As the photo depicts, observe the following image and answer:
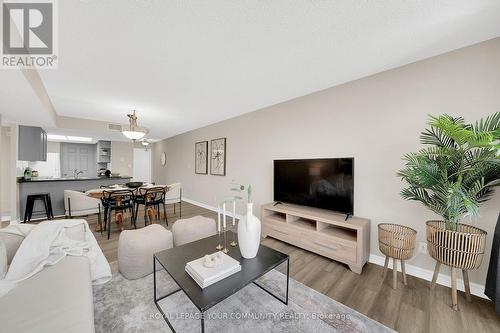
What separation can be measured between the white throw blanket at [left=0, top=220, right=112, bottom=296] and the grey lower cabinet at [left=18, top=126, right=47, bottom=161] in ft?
11.9

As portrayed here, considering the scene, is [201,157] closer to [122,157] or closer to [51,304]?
[122,157]

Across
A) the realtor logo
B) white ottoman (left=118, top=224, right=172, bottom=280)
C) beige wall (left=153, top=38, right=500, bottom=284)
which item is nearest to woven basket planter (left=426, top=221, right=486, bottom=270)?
beige wall (left=153, top=38, right=500, bottom=284)

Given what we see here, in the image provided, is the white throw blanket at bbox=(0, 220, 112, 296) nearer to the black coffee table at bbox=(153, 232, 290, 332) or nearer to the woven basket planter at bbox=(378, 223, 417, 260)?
the black coffee table at bbox=(153, 232, 290, 332)

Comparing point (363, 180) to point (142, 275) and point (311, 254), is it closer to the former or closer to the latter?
point (311, 254)

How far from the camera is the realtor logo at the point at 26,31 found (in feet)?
4.35

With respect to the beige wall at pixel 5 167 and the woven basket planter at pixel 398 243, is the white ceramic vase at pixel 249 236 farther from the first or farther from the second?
the beige wall at pixel 5 167

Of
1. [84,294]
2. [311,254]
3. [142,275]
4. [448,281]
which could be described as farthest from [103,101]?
[448,281]

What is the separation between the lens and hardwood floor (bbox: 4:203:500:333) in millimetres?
1470

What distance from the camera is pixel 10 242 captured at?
1552 mm

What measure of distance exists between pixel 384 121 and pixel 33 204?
21.3 ft

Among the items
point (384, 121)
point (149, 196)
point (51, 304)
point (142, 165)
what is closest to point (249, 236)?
point (51, 304)

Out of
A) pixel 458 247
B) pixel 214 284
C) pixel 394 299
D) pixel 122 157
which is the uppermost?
pixel 122 157

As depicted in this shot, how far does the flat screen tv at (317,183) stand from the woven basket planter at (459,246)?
2.63ft

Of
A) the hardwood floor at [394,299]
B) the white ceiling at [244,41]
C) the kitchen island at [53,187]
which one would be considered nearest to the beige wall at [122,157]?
the kitchen island at [53,187]
